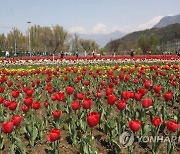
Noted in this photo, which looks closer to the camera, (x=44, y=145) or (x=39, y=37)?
(x=44, y=145)

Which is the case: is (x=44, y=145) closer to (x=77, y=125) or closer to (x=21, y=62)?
(x=77, y=125)

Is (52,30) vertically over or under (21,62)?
over

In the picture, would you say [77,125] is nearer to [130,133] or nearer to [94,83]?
[130,133]

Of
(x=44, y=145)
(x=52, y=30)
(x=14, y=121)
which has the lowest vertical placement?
(x=44, y=145)

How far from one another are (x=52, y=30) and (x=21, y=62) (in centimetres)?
7086

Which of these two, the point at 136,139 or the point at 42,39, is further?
the point at 42,39

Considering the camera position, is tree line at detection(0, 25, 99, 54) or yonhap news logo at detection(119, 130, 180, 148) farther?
tree line at detection(0, 25, 99, 54)

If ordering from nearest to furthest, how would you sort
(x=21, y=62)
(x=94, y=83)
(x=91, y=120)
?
(x=91, y=120) < (x=94, y=83) < (x=21, y=62)

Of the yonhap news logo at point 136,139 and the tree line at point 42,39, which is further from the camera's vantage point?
the tree line at point 42,39

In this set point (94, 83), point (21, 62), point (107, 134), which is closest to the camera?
point (107, 134)

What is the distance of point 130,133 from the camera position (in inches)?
227

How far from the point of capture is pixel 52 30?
96625mm

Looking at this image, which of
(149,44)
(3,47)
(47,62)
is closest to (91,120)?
(47,62)

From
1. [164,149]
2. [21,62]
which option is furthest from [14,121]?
[21,62]
